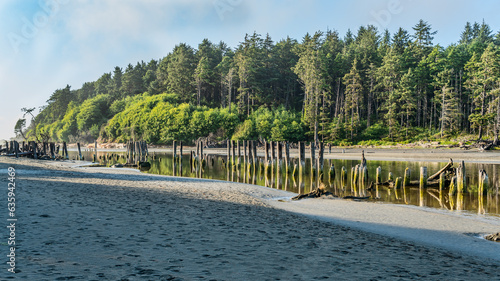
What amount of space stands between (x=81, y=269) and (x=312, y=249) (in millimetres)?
4236

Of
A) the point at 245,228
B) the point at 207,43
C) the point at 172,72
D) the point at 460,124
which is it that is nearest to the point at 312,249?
the point at 245,228

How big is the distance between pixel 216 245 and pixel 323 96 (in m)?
75.5

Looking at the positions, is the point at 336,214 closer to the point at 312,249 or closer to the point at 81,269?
the point at 312,249

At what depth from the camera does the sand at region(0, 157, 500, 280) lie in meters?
5.12

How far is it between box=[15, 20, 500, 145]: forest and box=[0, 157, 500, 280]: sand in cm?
5377

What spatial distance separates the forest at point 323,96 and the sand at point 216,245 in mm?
53766

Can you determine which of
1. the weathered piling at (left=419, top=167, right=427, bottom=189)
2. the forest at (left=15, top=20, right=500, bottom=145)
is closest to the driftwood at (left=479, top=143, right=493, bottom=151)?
the forest at (left=15, top=20, right=500, bottom=145)

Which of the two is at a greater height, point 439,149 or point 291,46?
point 291,46

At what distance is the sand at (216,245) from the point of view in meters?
5.12

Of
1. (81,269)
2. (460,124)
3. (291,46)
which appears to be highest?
(291,46)

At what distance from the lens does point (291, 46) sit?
96938 mm

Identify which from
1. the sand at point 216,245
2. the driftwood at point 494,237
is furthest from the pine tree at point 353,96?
the driftwood at point 494,237

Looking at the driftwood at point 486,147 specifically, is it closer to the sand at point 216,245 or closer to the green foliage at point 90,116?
the sand at point 216,245

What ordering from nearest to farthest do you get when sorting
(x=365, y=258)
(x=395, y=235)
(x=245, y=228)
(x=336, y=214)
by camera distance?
1. (x=365, y=258)
2. (x=245, y=228)
3. (x=395, y=235)
4. (x=336, y=214)
